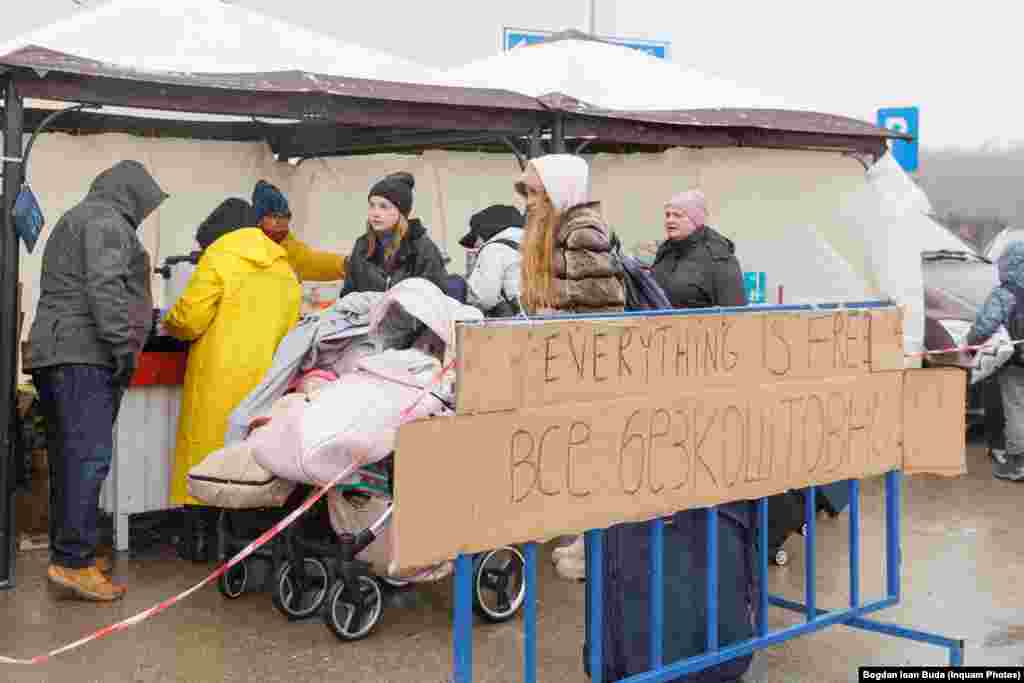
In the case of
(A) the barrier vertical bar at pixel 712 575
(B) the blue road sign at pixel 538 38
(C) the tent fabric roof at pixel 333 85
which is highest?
(B) the blue road sign at pixel 538 38

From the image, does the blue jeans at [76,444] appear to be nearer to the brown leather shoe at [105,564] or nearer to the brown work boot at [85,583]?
the brown work boot at [85,583]

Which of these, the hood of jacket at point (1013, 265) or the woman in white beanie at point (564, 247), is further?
the hood of jacket at point (1013, 265)

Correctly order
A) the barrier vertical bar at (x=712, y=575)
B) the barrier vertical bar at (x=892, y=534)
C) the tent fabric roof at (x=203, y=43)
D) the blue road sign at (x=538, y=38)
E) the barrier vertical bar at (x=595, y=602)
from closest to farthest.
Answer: the barrier vertical bar at (x=595, y=602) → the barrier vertical bar at (x=712, y=575) → the barrier vertical bar at (x=892, y=534) → the tent fabric roof at (x=203, y=43) → the blue road sign at (x=538, y=38)

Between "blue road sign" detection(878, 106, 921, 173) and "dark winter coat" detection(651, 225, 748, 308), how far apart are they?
6.76m

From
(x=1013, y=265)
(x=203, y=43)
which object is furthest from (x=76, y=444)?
(x=1013, y=265)

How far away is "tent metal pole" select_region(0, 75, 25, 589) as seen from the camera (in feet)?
18.9

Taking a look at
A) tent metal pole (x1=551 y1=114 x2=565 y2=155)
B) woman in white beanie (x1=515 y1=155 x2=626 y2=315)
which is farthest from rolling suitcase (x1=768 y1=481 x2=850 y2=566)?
tent metal pole (x1=551 y1=114 x2=565 y2=155)

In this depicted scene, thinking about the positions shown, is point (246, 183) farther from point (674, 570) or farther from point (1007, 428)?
point (674, 570)

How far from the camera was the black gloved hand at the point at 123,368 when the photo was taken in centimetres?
575

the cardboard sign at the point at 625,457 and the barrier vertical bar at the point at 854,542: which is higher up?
the cardboard sign at the point at 625,457

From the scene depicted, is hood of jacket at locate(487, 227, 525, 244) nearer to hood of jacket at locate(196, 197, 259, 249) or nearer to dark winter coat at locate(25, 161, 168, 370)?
hood of jacket at locate(196, 197, 259, 249)

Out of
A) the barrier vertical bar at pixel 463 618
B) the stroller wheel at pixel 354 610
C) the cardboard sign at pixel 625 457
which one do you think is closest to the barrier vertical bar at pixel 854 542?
the cardboard sign at pixel 625 457

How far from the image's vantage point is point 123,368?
19.0 feet

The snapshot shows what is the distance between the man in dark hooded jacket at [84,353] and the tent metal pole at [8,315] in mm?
165
